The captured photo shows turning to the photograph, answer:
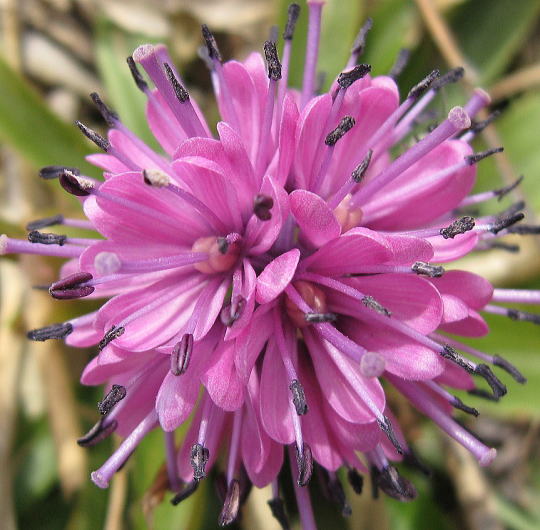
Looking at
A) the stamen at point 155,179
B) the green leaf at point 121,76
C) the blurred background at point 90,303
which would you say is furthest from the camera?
the green leaf at point 121,76

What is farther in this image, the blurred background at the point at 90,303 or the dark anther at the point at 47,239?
the blurred background at the point at 90,303

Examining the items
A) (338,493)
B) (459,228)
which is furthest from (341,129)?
(338,493)

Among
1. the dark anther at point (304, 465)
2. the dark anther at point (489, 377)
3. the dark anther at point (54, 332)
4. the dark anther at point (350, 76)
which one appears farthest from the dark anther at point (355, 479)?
the dark anther at point (350, 76)

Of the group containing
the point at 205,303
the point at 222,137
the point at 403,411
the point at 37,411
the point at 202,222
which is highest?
the point at 222,137

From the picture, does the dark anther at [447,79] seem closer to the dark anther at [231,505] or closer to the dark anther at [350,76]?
the dark anther at [350,76]

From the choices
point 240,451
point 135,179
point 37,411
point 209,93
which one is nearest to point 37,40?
point 209,93

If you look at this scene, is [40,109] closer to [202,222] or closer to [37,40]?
[37,40]
